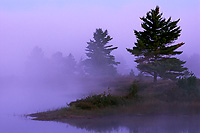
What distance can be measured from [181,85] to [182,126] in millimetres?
9692

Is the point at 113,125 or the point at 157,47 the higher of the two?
the point at 157,47

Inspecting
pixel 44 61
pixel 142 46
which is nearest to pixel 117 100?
pixel 142 46

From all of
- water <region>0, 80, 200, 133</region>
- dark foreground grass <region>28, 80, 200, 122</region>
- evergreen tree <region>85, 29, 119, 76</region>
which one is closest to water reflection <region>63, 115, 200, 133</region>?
water <region>0, 80, 200, 133</region>

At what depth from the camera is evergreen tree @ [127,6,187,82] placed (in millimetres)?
29828

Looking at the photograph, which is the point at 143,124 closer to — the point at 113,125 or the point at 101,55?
the point at 113,125

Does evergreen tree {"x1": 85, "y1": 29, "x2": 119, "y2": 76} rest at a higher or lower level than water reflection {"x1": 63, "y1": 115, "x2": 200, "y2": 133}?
higher

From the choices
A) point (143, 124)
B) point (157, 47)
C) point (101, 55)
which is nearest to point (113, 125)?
point (143, 124)

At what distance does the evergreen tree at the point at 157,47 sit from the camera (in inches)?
1174

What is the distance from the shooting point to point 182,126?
13016 mm

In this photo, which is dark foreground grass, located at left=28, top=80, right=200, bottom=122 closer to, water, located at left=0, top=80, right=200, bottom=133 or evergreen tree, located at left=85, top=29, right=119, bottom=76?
water, located at left=0, top=80, right=200, bottom=133

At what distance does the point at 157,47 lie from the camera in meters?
30.3

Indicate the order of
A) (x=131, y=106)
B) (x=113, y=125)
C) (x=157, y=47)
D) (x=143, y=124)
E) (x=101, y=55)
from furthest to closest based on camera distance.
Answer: (x=101, y=55) → (x=157, y=47) → (x=131, y=106) → (x=143, y=124) → (x=113, y=125)

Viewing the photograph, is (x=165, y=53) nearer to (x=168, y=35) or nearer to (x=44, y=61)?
(x=168, y=35)

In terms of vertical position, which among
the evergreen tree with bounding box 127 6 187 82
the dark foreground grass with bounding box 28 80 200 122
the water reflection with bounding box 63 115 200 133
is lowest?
the water reflection with bounding box 63 115 200 133
